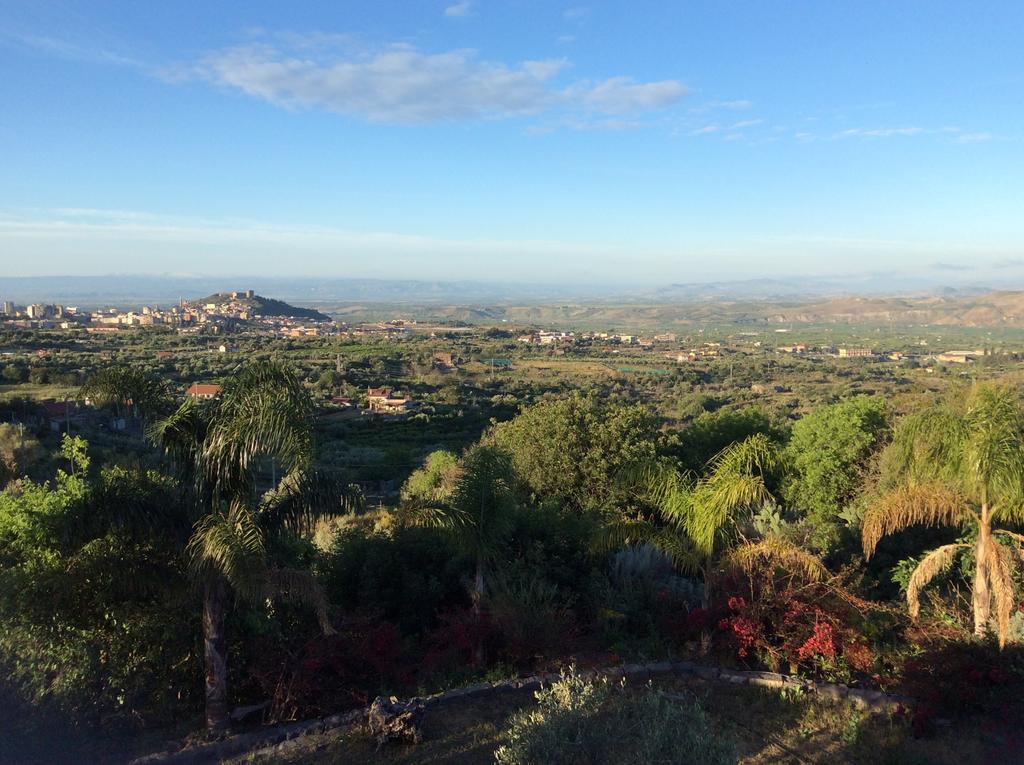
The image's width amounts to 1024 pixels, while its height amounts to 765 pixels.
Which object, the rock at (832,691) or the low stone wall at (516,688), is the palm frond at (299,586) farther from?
the rock at (832,691)

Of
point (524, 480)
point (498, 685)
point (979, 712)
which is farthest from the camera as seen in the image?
point (524, 480)

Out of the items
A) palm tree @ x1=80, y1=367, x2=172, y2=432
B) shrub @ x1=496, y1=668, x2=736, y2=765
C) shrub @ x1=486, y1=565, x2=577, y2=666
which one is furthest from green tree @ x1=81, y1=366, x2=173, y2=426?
shrub @ x1=496, y1=668, x2=736, y2=765

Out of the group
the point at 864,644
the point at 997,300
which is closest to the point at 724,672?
the point at 864,644

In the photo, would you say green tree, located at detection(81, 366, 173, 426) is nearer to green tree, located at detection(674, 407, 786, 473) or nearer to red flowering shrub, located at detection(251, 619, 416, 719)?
red flowering shrub, located at detection(251, 619, 416, 719)

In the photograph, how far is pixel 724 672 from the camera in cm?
654

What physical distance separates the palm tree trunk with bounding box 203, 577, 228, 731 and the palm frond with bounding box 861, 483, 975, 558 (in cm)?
614

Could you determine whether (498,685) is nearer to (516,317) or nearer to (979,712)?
(979,712)

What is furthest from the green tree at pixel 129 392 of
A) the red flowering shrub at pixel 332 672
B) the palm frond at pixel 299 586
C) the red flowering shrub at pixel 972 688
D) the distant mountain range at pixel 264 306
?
the distant mountain range at pixel 264 306

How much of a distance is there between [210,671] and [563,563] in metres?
4.23

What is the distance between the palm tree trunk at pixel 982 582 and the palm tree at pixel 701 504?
1828 mm

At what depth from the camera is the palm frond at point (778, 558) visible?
6844mm

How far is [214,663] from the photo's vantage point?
230 inches

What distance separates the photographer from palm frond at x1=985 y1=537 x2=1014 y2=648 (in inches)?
229

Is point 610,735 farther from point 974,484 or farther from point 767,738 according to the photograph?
point 974,484
